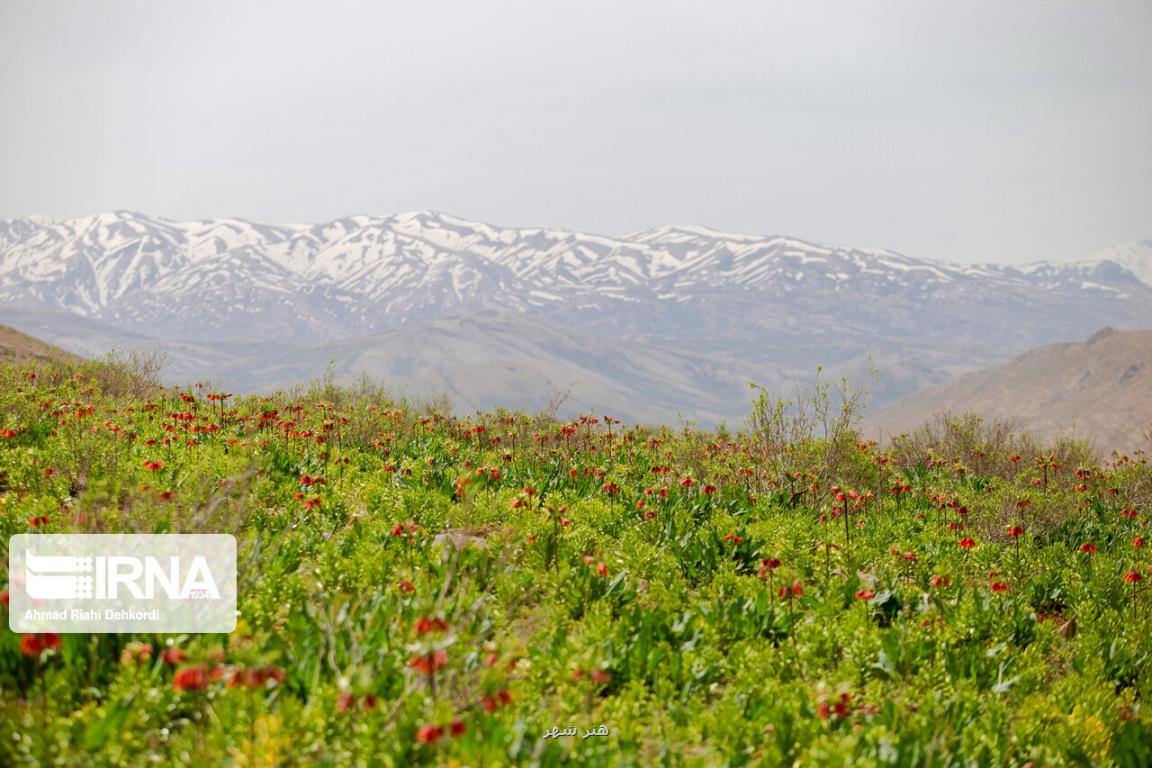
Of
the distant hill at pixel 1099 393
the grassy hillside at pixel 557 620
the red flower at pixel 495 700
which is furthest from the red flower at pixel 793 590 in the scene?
the distant hill at pixel 1099 393

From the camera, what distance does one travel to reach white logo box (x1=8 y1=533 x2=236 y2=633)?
457 centimetres

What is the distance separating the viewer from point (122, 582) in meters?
5.20

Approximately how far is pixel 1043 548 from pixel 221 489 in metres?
10.3

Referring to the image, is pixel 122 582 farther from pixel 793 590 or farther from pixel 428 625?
pixel 793 590

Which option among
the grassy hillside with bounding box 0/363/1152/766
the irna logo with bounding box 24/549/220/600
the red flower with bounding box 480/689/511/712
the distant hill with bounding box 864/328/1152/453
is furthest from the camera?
the distant hill with bounding box 864/328/1152/453

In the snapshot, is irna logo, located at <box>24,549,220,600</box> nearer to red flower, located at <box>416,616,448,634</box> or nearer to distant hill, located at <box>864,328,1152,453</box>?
red flower, located at <box>416,616,448,634</box>

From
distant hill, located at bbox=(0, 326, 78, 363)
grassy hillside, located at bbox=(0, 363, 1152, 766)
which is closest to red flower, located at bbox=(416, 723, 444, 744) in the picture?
grassy hillside, located at bbox=(0, 363, 1152, 766)

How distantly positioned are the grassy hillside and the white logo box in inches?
6.4

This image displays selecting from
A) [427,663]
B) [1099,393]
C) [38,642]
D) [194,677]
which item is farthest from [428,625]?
[1099,393]

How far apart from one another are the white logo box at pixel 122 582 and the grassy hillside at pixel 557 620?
161mm

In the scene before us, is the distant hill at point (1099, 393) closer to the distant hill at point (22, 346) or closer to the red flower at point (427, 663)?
the distant hill at point (22, 346)

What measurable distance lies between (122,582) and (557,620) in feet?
10.4

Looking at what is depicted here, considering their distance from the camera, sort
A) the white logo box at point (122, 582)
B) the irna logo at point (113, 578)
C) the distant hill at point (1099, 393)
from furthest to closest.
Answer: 1. the distant hill at point (1099, 393)
2. the irna logo at point (113, 578)
3. the white logo box at point (122, 582)

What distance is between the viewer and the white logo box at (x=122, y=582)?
4.57m
